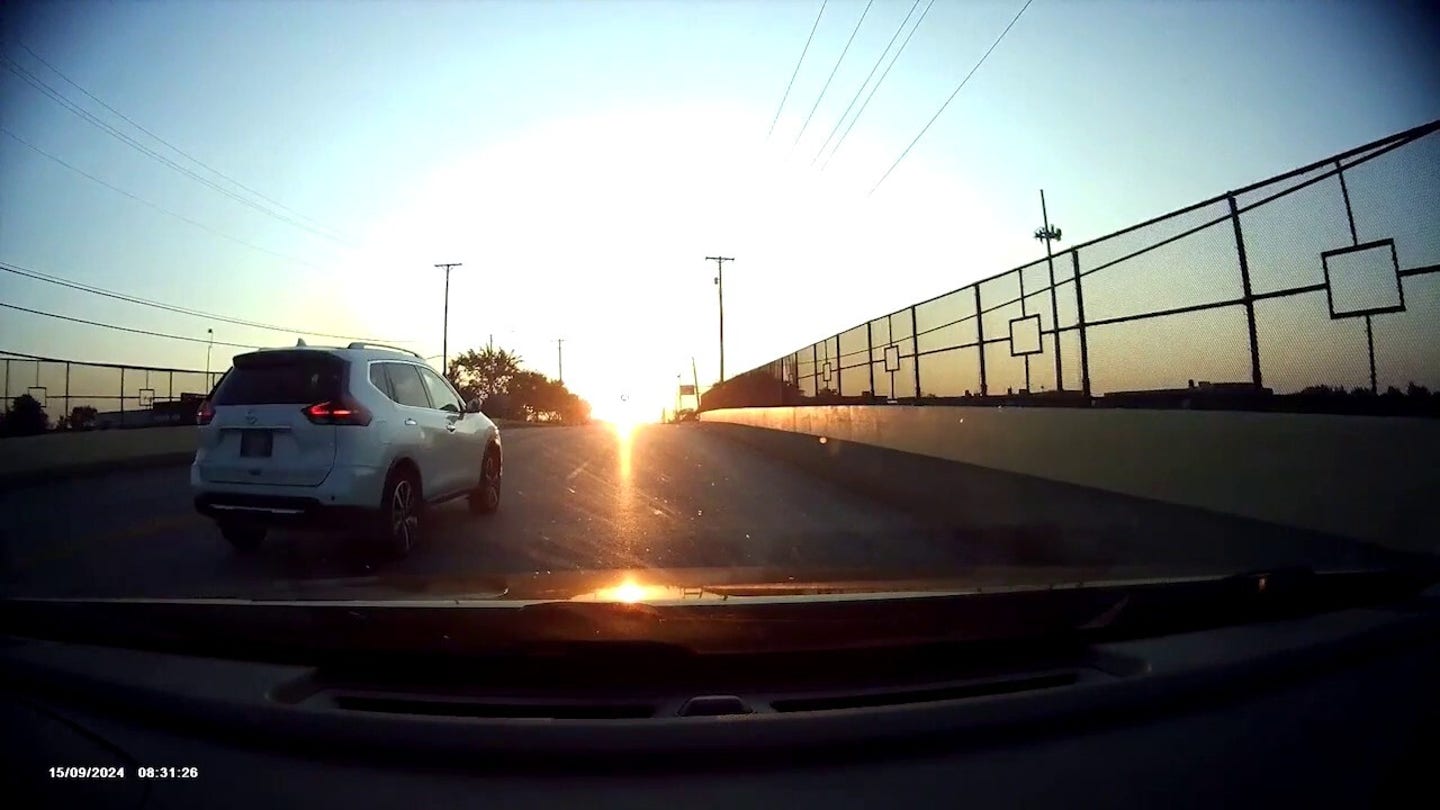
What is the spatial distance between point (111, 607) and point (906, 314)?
16.3 metres

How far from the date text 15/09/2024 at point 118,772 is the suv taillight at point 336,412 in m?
4.99

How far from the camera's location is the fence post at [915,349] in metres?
17.1

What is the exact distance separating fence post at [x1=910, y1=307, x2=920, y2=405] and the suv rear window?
12.3m

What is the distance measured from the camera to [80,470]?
1534 centimetres

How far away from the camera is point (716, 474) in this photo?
14.7 metres

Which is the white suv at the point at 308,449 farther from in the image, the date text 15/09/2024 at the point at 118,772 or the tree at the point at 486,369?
the tree at the point at 486,369

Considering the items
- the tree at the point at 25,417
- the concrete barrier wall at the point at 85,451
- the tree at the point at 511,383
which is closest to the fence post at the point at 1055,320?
the concrete barrier wall at the point at 85,451

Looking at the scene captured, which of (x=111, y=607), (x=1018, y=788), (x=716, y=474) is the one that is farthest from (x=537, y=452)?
(x=1018, y=788)

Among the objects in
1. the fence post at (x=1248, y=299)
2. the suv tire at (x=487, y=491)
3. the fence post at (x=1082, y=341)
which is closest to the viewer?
the fence post at (x=1248, y=299)

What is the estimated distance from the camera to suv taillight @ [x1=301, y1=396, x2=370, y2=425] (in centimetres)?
691

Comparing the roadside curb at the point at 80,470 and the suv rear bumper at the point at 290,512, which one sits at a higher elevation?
the roadside curb at the point at 80,470

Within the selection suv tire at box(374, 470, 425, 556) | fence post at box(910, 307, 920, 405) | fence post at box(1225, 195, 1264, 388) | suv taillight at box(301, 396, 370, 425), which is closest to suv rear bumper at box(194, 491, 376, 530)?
suv tire at box(374, 470, 425, 556)

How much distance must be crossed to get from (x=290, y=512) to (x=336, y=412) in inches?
34.3

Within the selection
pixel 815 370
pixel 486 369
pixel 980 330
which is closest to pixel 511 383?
pixel 486 369
